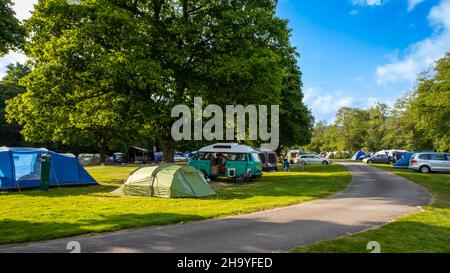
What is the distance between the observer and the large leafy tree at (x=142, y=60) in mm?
20672

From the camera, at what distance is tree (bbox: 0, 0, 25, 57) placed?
14096 mm

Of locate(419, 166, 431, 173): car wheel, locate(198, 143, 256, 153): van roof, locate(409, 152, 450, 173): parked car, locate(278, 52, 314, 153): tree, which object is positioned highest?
locate(278, 52, 314, 153): tree

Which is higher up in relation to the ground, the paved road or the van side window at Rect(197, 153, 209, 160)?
the van side window at Rect(197, 153, 209, 160)

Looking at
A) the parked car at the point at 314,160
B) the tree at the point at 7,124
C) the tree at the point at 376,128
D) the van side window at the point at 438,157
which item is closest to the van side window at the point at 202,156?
the van side window at the point at 438,157

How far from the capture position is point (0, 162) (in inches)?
740

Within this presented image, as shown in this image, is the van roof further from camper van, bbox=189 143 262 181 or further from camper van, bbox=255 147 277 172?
camper van, bbox=255 147 277 172

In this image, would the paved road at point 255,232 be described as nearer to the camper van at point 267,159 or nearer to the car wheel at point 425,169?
the camper van at point 267,159

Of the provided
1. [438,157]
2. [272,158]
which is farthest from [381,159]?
[272,158]

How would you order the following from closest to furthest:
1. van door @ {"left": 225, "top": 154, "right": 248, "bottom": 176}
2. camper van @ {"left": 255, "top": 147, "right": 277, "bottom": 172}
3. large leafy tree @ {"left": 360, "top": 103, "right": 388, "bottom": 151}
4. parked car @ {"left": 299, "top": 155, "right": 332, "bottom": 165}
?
van door @ {"left": 225, "top": 154, "right": 248, "bottom": 176}, camper van @ {"left": 255, "top": 147, "right": 277, "bottom": 172}, parked car @ {"left": 299, "top": 155, "right": 332, "bottom": 165}, large leafy tree @ {"left": 360, "top": 103, "right": 388, "bottom": 151}

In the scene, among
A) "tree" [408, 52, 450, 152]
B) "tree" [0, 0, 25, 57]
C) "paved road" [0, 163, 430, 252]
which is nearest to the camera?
"paved road" [0, 163, 430, 252]

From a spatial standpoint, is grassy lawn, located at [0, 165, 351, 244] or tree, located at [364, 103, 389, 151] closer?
grassy lawn, located at [0, 165, 351, 244]

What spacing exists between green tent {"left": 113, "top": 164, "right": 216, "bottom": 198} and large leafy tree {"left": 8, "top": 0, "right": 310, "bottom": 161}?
451cm

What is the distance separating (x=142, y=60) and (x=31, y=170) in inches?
333

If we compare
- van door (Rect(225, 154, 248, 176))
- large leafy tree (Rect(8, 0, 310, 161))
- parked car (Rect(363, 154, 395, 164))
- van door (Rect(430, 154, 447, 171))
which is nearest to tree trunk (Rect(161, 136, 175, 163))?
large leafy tree (Rect(8, 0, 310, 161))
